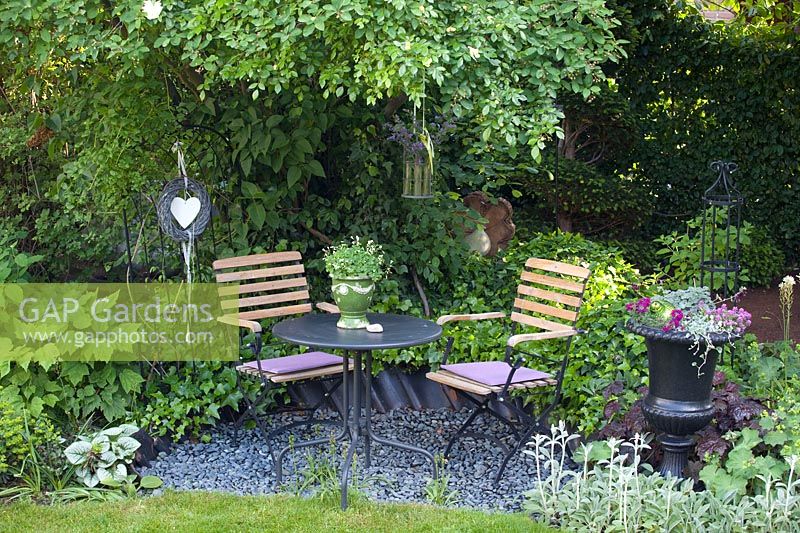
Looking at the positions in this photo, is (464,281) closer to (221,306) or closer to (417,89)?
(221,306)

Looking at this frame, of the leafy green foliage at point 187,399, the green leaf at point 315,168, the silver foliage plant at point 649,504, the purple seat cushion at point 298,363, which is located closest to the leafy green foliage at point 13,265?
the leafy green foliage at point 187,399

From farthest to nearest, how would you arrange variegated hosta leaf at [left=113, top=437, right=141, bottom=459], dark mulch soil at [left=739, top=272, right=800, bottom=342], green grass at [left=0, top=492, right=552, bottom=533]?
dark mulch soil at [left=739, top=272, right=800, bottom=342]
variegated hosta leaf at [left=113, top=437, right=141, bottom=459]
green grass at [left=0, top=492, right=552, bottom=533]

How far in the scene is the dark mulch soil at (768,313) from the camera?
7.08m

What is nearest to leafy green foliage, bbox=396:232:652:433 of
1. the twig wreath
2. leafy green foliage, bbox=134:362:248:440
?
leafy green foliage, bbox=134:362:248:440

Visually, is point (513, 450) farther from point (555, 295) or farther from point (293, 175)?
point (293, 175)

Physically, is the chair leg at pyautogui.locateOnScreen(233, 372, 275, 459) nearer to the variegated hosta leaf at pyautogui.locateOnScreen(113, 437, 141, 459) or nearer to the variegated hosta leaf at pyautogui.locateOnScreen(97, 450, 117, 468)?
the variegated hosta leaf at pyautogui.locateOnScreen(113, 437, 141, 459)

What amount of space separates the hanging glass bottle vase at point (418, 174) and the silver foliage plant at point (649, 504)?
1888 millimetres

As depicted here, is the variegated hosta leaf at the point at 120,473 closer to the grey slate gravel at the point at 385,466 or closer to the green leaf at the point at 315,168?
the grey slate gravel at the point at 385,466

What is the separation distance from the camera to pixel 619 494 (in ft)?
11.3

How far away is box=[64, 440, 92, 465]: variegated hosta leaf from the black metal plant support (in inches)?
119

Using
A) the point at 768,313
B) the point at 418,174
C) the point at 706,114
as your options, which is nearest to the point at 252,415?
the point at 418,174

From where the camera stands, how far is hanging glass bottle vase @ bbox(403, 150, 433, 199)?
501cm

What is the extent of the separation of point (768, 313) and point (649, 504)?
4.73 m

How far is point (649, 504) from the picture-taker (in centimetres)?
345
